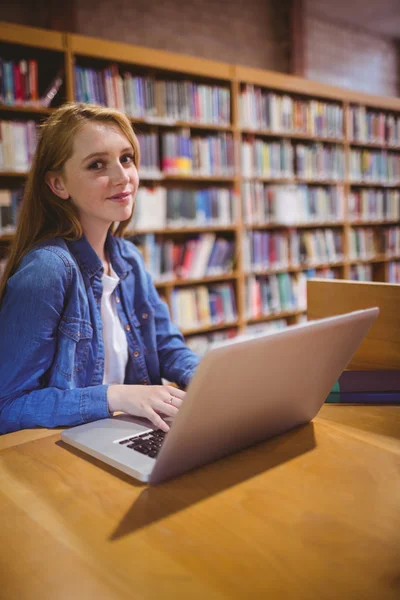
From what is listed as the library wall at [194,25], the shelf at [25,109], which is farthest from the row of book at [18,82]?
the library wall at [194,25]

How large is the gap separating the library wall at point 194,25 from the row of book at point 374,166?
103 cm

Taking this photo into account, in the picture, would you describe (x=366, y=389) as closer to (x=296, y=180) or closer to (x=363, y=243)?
(x=296, y=180)

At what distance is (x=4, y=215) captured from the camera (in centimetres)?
251

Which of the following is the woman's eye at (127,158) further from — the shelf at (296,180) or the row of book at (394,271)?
the row of book at (394,271)

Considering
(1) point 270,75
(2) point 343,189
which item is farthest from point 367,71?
(1) point 270,75

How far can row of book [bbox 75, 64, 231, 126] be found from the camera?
8.93 ft

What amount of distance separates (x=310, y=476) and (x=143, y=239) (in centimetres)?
243

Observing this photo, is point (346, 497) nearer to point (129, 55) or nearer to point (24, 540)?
point (24, 540)

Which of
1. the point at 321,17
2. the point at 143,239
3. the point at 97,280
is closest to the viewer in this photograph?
the point at 97,280

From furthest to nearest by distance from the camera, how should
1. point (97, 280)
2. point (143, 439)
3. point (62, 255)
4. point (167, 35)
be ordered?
1. point (167, 35)
2. point (97, 280)
3. point (62, 255)
4. point (143, 439)

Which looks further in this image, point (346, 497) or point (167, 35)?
point (167, 35)

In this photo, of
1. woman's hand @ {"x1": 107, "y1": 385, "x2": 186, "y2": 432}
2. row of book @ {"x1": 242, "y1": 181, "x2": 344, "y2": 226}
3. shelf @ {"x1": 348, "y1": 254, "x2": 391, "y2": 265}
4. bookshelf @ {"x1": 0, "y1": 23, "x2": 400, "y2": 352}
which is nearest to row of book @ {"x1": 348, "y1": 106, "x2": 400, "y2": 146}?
bookshelf @ {"x1": 0, "y1": 23, "x2": 400, "y2": 352}

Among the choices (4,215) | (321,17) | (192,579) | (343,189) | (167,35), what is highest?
(321,17)

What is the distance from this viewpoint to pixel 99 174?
1.32 m
